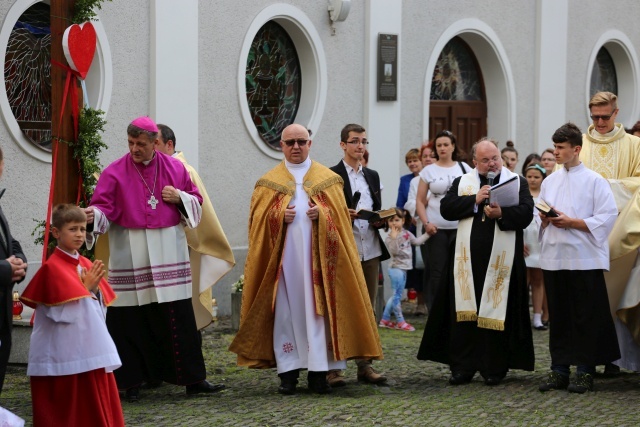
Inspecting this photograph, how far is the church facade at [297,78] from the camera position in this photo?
10.9m

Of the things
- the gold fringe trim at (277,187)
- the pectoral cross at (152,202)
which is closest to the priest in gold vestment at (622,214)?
the gold fringe trim at (277,187)

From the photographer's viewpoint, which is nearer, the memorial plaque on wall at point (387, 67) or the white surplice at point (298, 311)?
the white surplice at point (298, 311)

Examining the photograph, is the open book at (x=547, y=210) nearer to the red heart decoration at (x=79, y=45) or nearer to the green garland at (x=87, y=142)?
the green garland at (x=87, y=142)

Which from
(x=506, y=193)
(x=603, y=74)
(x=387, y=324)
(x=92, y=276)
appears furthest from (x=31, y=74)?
(x=603, y=74)

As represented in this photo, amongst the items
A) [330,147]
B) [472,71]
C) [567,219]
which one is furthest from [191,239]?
[472,71]

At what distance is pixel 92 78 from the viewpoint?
11.5 metres

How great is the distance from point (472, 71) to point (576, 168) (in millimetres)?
8346

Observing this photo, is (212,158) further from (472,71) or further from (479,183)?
(472,71)

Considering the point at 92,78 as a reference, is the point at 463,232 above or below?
below

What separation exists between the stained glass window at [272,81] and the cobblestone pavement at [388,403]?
4.45 m

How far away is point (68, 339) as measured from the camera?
652cm

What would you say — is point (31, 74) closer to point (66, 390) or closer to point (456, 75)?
point (66, 390)

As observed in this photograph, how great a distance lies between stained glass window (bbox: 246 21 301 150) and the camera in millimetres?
13383

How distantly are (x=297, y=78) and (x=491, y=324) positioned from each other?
5.86 meters
